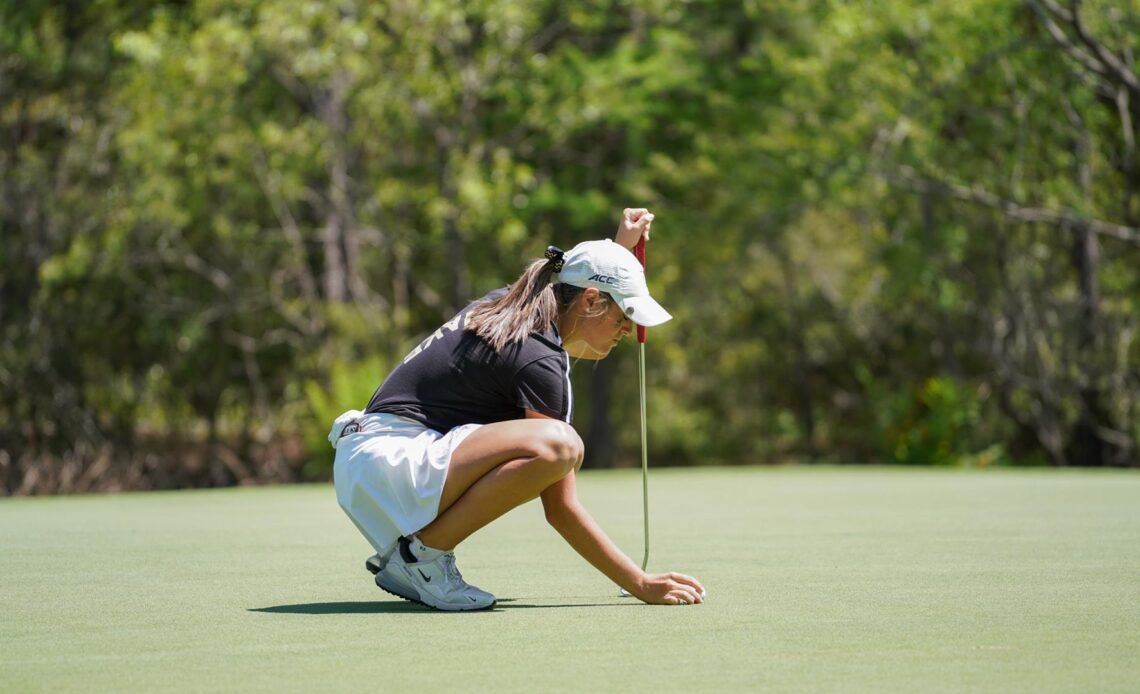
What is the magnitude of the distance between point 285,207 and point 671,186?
231 inches

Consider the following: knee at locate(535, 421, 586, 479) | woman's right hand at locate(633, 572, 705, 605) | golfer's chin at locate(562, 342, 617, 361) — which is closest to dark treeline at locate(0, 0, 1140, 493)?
golfer's chin at locate(562, 342, 617, 361)

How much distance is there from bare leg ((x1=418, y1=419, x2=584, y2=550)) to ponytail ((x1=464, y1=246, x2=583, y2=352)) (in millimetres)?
300

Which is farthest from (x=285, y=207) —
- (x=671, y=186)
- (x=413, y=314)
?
(x=671, y=186)

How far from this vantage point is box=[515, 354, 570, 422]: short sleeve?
5.45 m

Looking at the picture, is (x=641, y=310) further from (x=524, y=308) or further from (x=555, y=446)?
(x=555, y=446)

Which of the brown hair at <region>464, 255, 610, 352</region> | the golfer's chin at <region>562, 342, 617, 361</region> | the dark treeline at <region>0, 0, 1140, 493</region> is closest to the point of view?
the brown hair at <region>464, 255, 610, 352</region>

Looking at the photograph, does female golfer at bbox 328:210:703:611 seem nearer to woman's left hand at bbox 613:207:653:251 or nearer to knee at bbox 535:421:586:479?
knee at bbox 535:421:586:479

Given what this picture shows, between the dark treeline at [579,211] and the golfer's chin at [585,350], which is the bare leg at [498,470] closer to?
the golfer's chin at [585,350]

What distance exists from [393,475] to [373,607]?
0.51m

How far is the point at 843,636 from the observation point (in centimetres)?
482

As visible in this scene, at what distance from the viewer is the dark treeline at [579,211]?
793 inches

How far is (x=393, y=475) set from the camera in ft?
→ 18.2

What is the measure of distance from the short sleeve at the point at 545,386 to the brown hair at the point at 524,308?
0.11 metres

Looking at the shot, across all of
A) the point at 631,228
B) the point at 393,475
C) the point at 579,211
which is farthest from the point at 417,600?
the point at 579,211
